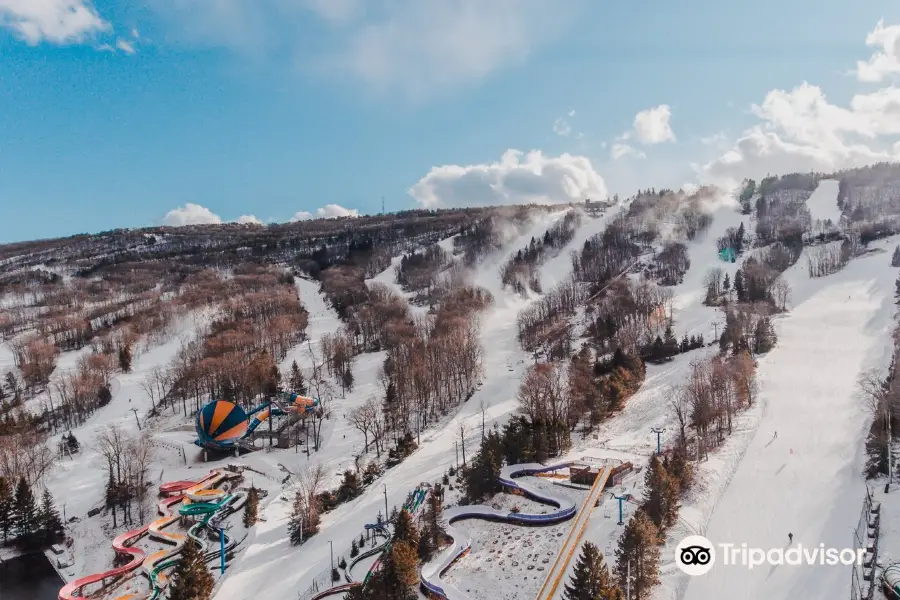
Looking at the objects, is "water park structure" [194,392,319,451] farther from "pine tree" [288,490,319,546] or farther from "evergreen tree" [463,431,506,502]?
"evergreen tree" [463,431,506,502]

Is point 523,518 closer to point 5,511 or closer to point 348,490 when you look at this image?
point 348,490

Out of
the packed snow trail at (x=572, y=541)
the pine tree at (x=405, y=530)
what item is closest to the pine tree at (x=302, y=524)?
the pine tree at (x=405, y=530)

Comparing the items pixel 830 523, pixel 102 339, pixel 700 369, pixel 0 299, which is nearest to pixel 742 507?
pixel 830 523

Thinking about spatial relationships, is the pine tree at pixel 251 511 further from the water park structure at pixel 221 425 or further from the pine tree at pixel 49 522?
the pine tree at pixel 49 522

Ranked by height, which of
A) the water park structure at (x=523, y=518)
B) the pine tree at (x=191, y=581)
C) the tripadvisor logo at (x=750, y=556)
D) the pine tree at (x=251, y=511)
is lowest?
the pine tree at (x=251, y=511)

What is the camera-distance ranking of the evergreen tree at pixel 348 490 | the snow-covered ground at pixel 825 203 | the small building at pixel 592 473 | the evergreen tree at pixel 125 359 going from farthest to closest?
the snow-covered ground at pixel 825 203, the evergreen tree at pixel 125 359, the evergreen tree at pixel 348 490, the small building at pixel 592 473

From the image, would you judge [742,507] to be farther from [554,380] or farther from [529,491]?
[554,380]

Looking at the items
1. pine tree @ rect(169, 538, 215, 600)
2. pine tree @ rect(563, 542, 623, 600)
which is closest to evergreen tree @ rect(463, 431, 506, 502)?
pine tree @ rect(563, 542, 623, 600)
